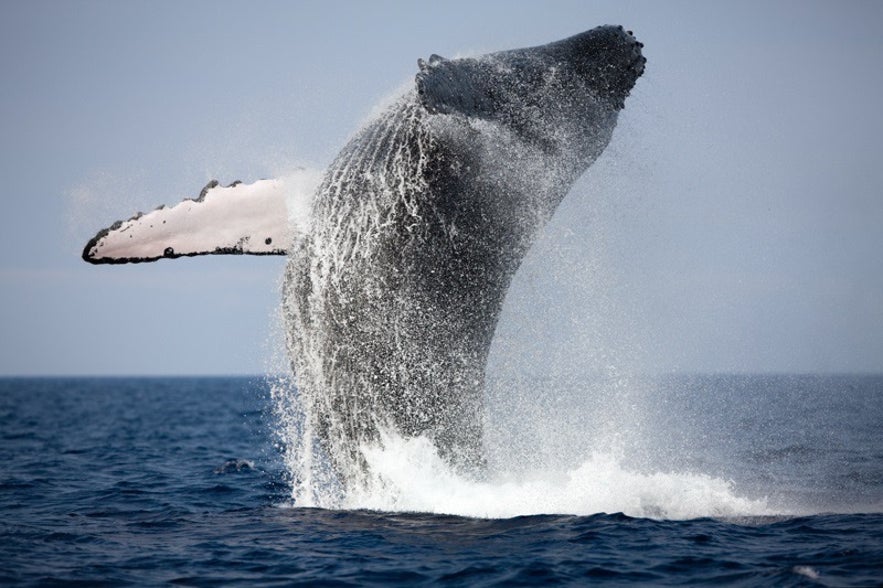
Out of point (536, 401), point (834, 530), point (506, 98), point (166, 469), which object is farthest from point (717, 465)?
point (166, 469)

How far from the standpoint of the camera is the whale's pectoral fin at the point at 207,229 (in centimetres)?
938

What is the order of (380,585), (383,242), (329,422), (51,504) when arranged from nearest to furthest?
1. (380,585)
2. (383,242)
3. (329,422)
4. (51,504)

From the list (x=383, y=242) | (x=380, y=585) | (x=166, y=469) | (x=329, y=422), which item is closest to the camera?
(x=380, y=585)

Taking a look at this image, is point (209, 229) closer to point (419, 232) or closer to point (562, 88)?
point (419, 232)

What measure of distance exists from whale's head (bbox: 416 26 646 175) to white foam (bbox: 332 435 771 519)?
10.8ft

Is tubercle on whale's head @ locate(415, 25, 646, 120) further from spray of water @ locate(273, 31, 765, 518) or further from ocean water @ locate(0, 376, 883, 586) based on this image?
ocean water @ locate(0, 376, 883, 586)

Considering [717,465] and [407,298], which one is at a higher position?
[407,298]

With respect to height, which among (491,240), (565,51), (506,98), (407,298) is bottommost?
(407,298)

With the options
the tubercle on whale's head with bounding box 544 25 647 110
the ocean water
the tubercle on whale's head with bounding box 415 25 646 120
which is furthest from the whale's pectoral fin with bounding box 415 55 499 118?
the ocean water

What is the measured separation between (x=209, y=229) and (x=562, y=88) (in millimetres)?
3917

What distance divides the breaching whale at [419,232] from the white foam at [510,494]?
0.19m

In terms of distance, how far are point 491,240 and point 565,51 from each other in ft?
7.03

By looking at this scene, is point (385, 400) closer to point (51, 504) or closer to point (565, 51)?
point (565, 51)

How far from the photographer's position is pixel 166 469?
16.2 m
